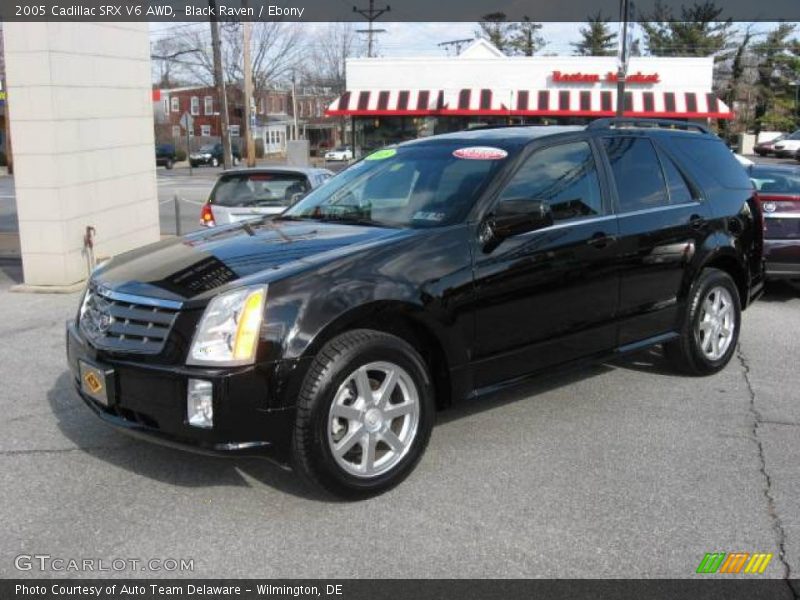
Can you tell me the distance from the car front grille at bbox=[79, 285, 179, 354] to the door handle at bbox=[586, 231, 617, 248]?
2572 millimetres

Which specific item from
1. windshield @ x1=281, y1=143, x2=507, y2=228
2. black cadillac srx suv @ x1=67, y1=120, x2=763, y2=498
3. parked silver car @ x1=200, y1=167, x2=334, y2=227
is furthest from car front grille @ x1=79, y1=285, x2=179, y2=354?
parked silver car @ x1=200, y1=167, x2=334, y2=227

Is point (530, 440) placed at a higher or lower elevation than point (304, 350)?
lower

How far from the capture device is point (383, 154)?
5.53 m

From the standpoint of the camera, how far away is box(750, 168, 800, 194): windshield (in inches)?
359

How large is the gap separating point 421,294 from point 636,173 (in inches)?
87.4

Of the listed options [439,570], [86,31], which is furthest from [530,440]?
[86,31]

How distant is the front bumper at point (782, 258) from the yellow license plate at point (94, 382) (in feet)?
23.5

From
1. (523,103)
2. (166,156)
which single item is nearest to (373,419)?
(523,103)

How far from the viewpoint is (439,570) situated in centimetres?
337

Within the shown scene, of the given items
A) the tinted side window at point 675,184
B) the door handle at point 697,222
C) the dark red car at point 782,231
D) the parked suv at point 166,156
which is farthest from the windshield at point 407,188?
the parked suv at point 166,156

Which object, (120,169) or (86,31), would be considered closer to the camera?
(86,31)

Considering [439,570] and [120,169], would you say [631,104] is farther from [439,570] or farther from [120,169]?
[439,570]

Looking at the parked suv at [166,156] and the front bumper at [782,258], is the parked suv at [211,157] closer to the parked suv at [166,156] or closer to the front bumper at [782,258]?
the parked suv at [166,156]

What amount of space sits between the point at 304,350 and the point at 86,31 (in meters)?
7.69
